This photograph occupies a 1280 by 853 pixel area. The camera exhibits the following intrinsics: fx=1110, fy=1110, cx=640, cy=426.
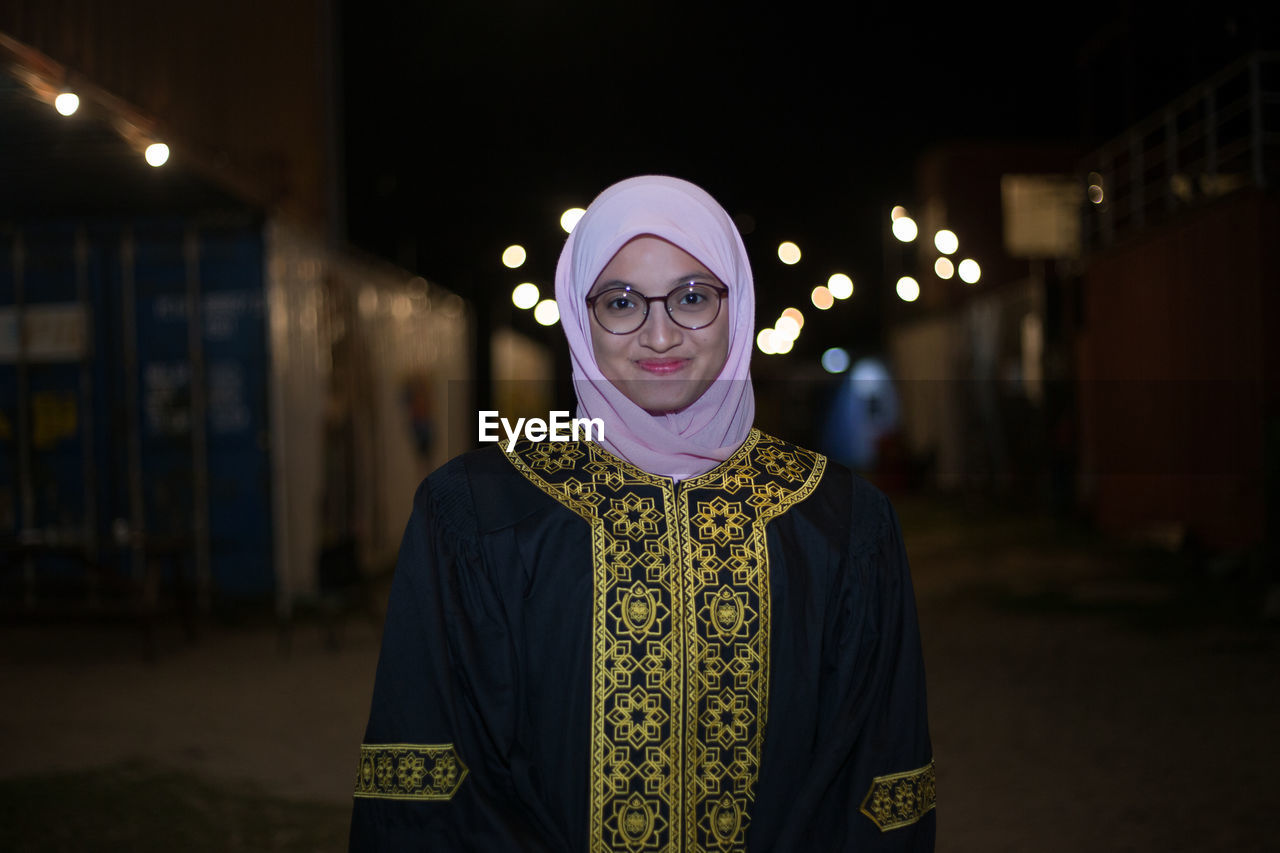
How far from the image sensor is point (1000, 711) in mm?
5680

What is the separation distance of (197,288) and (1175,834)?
737 cm

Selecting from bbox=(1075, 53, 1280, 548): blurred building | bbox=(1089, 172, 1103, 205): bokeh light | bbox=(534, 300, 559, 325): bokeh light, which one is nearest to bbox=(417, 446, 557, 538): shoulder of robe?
bbox=(534, 300, 559, 325): bokeh light

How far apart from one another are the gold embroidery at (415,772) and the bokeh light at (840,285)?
19.2ft

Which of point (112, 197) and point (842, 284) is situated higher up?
point (112, 197)

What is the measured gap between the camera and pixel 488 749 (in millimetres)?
1640

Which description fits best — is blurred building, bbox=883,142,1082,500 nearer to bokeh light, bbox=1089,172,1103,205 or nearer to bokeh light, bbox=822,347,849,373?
bokeh light, bbox=1089,172,1103,205

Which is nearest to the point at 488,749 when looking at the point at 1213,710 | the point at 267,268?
the point at 1213,710

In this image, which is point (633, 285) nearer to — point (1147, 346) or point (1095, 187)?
point (1147, 346)

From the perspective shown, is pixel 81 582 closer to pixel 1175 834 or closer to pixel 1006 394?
pixel 1175 834

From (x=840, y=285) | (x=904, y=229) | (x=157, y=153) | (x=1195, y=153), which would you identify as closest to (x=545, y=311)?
(x=904, y=229)

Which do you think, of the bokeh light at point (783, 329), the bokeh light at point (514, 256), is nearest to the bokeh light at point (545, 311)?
the bokeh light at point (514, 256)

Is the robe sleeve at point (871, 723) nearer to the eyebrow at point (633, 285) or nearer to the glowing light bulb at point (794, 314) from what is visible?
the eyebrow at point (633, 285)

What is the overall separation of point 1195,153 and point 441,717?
1516cm

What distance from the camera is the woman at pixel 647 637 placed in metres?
1.63
